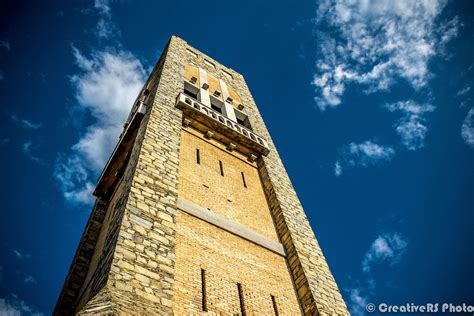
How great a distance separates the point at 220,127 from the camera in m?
12.7

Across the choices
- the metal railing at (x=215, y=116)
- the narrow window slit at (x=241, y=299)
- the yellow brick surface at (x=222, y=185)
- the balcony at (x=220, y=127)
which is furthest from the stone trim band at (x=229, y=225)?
the metal railing at (x=215, y=116)

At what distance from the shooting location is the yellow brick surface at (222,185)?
30.2 ft

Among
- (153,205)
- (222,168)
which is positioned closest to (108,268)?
(153,205)

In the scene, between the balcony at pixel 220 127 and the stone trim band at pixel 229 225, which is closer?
the stone trim band at pixel 229 225

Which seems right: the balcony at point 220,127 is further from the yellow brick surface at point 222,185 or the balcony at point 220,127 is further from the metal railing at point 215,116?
the yellow brick surface at point 222,185

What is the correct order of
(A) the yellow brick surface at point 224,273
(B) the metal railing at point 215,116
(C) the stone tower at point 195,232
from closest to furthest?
(C) the stone tower at point 195,232, (A) the yellow brick surface at point 224,273, (B) the metal railing at point 215,116

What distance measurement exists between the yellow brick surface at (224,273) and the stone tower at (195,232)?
3 centimetres

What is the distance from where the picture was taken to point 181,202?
26.5ft

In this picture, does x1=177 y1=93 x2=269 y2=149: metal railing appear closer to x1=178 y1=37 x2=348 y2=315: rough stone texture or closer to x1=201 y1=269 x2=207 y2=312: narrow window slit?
x1=178 y1=37 x2=348 y2=315: rough stone texture

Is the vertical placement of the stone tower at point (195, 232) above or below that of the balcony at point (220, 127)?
below

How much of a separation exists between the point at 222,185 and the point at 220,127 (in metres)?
3.07

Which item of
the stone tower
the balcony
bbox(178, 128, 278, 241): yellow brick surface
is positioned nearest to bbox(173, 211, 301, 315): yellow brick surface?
the stone tower

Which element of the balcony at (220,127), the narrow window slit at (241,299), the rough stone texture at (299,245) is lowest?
the narrow window slit at (241,299)

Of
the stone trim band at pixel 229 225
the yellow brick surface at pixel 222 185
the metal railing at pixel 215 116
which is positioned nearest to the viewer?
the stone trim band at pixel 229 225
